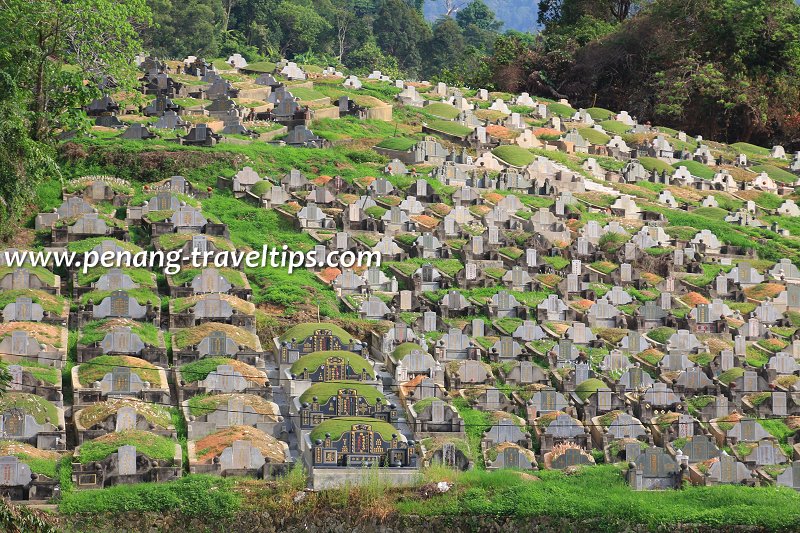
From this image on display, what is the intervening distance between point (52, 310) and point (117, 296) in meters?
1.88

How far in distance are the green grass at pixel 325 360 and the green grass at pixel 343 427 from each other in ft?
10.9

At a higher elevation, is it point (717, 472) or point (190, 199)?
point (190, 199)

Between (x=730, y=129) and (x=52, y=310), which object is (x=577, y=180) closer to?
(x=730, y=129)

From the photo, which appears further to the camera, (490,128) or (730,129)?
(730,129)

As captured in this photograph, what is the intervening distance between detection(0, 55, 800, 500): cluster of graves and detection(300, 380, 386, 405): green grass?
0.10 m

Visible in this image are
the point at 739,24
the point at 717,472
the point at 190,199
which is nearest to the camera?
the point at 717,472

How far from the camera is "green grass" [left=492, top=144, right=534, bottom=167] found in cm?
7250

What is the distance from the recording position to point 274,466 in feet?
131

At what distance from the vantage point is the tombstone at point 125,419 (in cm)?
4075

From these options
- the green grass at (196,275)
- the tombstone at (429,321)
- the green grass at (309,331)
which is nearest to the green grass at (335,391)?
the green grass at (309,331)

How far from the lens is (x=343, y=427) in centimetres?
4122

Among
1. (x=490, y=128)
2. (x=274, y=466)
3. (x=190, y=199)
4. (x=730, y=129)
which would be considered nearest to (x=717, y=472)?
(x=274, y=466)

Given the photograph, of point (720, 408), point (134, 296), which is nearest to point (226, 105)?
point (134, 296)

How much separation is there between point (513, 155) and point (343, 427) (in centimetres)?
3371
